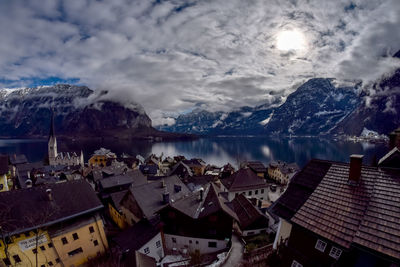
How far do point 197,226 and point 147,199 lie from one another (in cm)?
892

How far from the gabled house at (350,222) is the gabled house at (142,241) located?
1473cm

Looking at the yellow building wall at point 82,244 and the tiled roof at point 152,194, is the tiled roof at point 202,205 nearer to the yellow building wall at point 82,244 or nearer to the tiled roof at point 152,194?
the tiled roof at point 152,194

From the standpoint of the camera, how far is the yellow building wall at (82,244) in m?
20.3

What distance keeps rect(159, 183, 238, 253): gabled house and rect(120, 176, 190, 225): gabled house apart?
8.39ft

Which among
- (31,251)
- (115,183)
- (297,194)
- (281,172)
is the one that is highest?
(297,194)

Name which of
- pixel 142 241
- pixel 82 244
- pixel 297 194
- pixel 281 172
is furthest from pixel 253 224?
pixel 281 172

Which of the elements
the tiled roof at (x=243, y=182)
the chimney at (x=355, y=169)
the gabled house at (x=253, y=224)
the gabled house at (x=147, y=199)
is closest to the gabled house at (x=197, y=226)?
the gabled house at (x=147, y=199)

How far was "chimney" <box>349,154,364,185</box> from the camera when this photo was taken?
41.7 feet

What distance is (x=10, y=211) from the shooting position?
1852cm

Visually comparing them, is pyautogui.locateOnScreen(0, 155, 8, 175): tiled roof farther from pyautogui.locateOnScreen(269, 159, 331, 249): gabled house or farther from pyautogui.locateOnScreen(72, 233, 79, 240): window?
pyautogui.locateOnScreen(269, 159, 331, 249): gabled house

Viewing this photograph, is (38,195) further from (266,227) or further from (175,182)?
(266,227)

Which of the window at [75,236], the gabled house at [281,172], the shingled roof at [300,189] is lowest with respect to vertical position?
the gabled house at [281,172]

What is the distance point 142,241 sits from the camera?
2142 cm

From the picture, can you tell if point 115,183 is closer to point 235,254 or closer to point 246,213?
point 246,213
